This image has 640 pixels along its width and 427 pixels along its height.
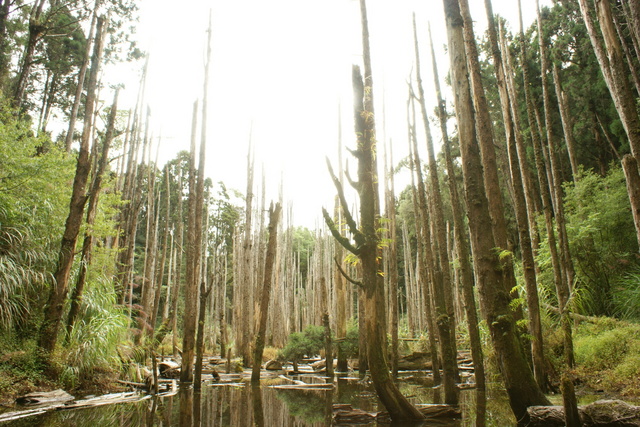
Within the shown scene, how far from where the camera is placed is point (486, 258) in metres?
4.72

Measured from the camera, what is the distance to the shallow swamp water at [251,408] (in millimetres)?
5137

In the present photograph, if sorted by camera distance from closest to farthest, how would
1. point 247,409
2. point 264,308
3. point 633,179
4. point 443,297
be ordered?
point 633,179, point 247,409, point 443,297, point 264,308

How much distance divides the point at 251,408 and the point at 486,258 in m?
4.24

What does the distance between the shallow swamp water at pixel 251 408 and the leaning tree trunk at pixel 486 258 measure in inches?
27.4

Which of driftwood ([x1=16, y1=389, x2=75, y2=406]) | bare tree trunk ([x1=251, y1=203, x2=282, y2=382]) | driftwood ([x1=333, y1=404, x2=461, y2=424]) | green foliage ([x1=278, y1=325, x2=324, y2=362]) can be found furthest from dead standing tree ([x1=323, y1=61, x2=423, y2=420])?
green foliage ([x1=278, y1=325, x2=324, y2=362])

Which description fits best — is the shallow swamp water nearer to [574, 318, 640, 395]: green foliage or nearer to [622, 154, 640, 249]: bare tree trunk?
[574, 318, 640, 395]: green foliage

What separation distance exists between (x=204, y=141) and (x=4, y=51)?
948 cm

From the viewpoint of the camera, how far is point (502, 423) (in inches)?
190

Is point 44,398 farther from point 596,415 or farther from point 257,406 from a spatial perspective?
point 596,415

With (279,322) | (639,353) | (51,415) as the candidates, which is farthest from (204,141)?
(279,322)

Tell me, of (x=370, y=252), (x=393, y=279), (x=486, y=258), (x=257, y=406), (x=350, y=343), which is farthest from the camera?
(x=350, y=343)

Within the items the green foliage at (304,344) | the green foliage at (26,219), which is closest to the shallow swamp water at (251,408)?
the green foliage at (26,219)

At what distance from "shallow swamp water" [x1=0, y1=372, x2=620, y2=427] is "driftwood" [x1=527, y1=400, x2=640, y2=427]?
706mm

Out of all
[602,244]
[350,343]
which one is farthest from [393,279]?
[602,244]
